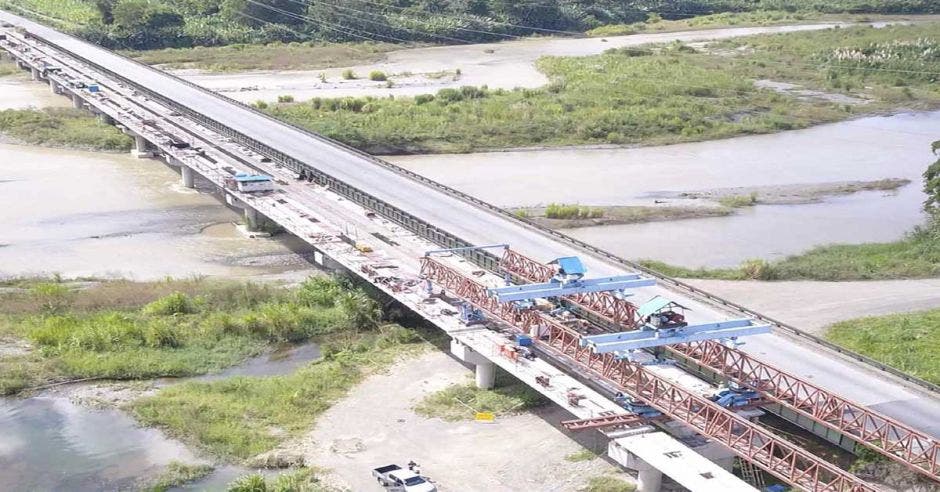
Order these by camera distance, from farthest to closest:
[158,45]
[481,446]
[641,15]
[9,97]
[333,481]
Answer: [641,15]
[158,45]
[9,97]
[481,446]
[333,481]

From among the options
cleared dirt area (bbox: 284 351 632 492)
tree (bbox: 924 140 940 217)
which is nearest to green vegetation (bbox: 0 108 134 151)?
cleared dirt area (bbox: 284 351 632 492)

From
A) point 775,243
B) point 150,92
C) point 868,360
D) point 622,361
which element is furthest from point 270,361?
point 150,92

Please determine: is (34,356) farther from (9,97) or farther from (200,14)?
(200,14)

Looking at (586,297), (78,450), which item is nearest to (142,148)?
(78,450)

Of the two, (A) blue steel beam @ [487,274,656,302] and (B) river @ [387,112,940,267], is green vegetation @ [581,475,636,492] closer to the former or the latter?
(A) blue steel beam @ [487,274,656,302]

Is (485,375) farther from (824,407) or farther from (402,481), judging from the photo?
(824,407)
